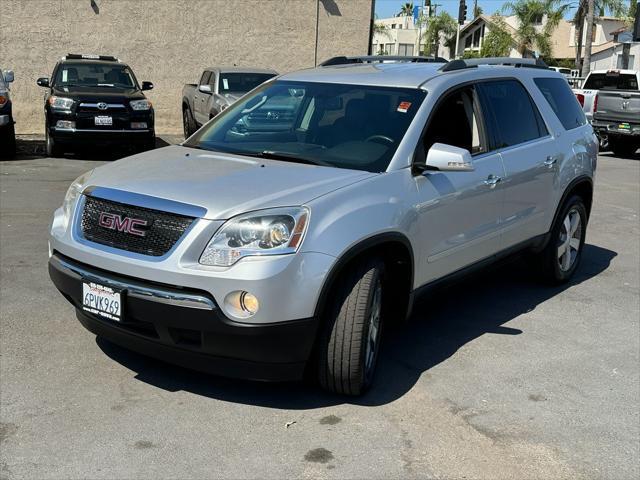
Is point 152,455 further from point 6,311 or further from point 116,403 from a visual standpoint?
point 6,311

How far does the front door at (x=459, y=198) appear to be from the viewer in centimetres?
464

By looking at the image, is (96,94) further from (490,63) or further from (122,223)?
(122,223)

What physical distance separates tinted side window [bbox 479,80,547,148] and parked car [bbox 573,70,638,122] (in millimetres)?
12753

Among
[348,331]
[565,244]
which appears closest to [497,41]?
[565,244]

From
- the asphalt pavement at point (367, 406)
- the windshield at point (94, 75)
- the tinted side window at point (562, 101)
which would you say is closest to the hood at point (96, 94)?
the windshield at point (94, 75)

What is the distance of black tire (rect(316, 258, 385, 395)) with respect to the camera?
13.1 ft

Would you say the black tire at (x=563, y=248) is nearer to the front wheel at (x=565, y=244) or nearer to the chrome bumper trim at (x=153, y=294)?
the front wheel at (x=565, y=244)

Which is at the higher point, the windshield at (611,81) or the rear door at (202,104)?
the windshield at (611,81)

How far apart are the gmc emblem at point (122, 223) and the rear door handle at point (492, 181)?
7.71 feet

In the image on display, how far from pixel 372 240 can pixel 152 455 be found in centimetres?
151

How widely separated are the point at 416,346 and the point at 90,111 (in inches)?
393

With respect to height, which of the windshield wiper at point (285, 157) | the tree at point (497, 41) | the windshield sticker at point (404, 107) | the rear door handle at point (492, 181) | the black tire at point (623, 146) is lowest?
the black tire at point (623, 146)

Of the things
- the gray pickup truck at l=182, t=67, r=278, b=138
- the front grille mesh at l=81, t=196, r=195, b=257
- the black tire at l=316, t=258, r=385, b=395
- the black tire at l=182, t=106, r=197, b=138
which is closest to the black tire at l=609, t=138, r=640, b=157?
the gray pickup truck at l=182, t=67, r=278, b=138

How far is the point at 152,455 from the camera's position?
3.58 meters
